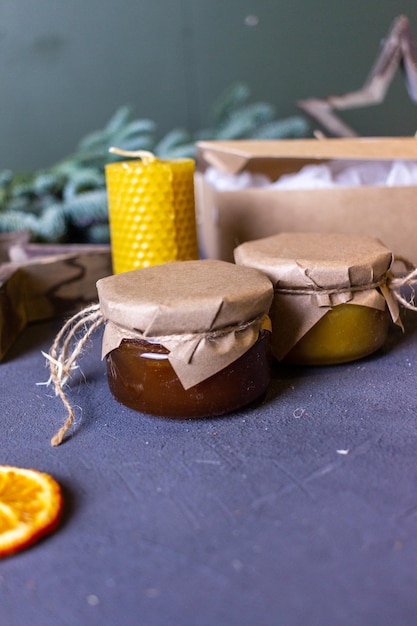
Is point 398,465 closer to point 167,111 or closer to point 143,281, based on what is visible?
point 143,281

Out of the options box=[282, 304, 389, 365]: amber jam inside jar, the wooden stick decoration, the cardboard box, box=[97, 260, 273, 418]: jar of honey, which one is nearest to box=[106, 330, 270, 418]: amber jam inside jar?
box=[97, 260, 273, 418]: jar of honey

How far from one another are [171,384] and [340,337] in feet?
0.77

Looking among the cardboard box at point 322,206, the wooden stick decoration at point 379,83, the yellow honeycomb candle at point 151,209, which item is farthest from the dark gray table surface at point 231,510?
the wooden stick decoration at point 379,83

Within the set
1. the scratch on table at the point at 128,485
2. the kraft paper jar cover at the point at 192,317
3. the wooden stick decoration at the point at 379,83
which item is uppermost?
the wooden stick decoration at the point at 379,83

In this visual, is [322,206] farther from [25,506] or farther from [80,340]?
[25,506]

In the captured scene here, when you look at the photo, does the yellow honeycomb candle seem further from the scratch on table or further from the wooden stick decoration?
the wooden stick decoration

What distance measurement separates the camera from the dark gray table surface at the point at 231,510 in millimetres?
424

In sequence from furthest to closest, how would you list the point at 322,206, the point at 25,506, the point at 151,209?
the point at 322,206
the point at 151,209
the point at 25,506

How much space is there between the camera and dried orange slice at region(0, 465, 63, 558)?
48 cm

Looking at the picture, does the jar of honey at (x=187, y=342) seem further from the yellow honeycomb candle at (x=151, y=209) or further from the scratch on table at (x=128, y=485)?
the yellow honeycomb candle at (x=151, y=209)

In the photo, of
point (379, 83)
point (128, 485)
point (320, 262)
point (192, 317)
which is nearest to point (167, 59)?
point (379, 83)

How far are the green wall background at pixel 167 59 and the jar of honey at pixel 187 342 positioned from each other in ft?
3.62

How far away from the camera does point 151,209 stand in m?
0.92

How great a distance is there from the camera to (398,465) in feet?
1.88
